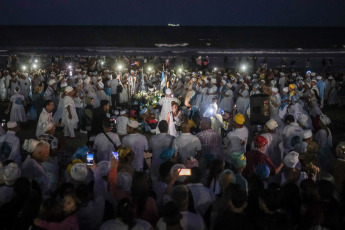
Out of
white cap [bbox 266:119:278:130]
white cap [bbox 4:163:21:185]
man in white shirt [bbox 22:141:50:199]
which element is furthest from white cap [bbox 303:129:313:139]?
white cap [bbox 4:163:21:185]

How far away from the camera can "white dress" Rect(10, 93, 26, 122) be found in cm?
1457

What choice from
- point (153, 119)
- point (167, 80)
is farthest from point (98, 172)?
point (167, 80)

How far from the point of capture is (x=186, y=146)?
22.9 ft

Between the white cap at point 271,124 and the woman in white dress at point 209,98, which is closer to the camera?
the white cap at point 271,124

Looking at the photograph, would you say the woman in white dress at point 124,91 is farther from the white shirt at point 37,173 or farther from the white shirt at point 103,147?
the white shirt at point 37,173

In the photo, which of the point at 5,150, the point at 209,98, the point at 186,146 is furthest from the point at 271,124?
the point at 209,98

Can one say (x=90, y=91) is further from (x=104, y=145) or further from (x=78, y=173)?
(x=78, y=173)

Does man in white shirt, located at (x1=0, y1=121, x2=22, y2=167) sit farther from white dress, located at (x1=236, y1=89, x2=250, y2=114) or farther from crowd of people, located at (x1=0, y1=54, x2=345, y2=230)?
white dress, located at (x1=236, y1=89, x2=250, y2=114)

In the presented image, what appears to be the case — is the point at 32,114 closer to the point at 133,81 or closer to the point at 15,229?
the point at 133,81

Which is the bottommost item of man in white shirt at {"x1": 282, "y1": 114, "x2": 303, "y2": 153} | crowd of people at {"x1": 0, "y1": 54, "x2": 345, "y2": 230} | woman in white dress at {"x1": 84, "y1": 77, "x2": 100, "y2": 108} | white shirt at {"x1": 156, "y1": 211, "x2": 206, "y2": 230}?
white shirt at {"x1": 156, "y1": 211, "x2": 206, "y2": 230}

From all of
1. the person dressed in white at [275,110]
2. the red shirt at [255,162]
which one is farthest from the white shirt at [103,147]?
the person dressed in white at [275,110]

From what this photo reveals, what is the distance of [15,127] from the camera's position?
24.8 feet

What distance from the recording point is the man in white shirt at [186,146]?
697 cm

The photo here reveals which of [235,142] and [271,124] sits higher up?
[271,124]
